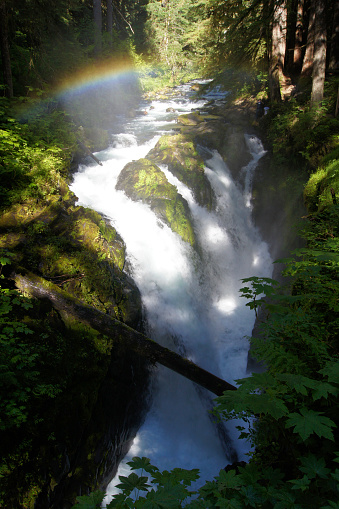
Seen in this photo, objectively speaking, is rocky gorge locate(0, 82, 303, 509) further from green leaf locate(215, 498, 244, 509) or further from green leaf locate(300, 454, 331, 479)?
green leaf locate(300, 454, 331, 479)

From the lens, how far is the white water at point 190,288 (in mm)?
5754

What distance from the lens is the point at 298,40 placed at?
1469cm

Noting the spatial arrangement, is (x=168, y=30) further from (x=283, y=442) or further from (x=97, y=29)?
(x=283, y=442)

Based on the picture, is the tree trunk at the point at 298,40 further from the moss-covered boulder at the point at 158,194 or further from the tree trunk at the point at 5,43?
the tree trunk at the point at 5,43

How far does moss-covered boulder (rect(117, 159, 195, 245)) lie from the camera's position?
9.13 meters

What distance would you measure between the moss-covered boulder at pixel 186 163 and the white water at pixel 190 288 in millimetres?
376

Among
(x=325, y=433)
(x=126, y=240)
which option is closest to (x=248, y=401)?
(x=325, y=433)

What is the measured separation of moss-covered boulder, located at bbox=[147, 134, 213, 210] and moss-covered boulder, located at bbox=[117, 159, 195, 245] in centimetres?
123

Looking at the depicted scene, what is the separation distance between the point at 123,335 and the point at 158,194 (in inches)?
246

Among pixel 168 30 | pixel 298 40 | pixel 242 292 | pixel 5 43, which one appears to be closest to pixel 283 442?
pixel 242 292

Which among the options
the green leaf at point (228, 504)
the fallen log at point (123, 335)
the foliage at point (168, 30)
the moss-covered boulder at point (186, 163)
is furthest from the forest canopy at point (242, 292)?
the foliage at point (168, 30)

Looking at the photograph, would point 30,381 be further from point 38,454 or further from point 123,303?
point 123,303

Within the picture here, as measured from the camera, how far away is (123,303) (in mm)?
5777

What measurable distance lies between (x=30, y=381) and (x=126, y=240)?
517 cm
